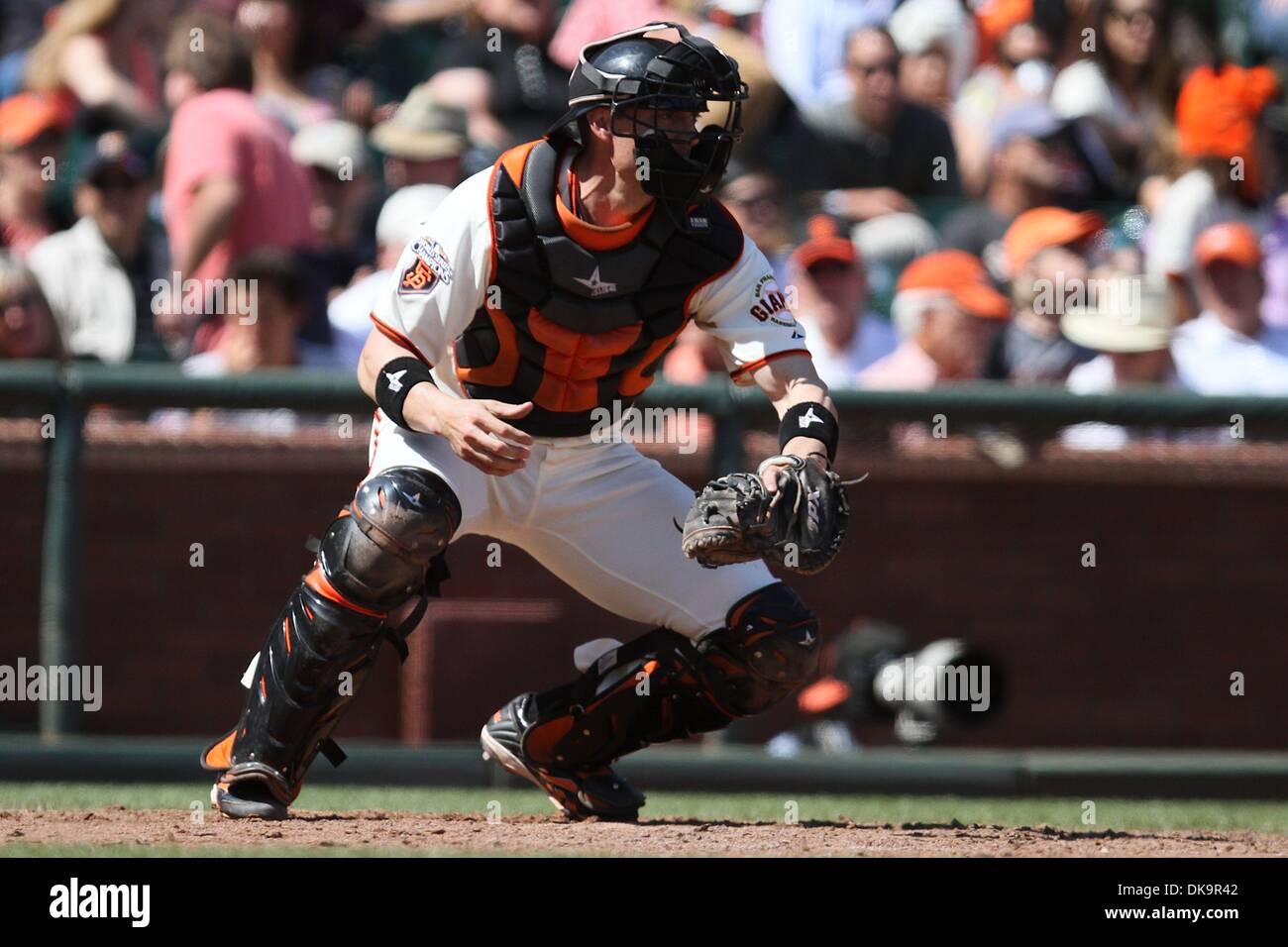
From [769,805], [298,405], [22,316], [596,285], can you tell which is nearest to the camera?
[596,285]

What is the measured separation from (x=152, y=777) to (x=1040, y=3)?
253 inches

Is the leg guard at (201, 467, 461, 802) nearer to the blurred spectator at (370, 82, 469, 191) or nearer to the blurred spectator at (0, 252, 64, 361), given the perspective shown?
the blurred spectator at (0, 252, 64, 361)

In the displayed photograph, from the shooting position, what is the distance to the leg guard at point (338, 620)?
15.3ft

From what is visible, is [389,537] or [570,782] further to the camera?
[570,782]

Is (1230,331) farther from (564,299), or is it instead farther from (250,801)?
(250,801)

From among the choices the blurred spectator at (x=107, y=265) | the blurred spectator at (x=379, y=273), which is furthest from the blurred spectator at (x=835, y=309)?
the blurred spectator at (x=107, y=265)

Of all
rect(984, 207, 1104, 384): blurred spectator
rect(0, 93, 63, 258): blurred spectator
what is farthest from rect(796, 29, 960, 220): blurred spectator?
rect(0, 93, 63, 258): blurred spectator

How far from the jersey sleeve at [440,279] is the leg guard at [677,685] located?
101cm

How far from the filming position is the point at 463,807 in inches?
236

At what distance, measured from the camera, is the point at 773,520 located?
4.59m

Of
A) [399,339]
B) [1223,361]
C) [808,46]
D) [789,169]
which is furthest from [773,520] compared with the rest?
[808,46]

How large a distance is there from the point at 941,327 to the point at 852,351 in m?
0.41
